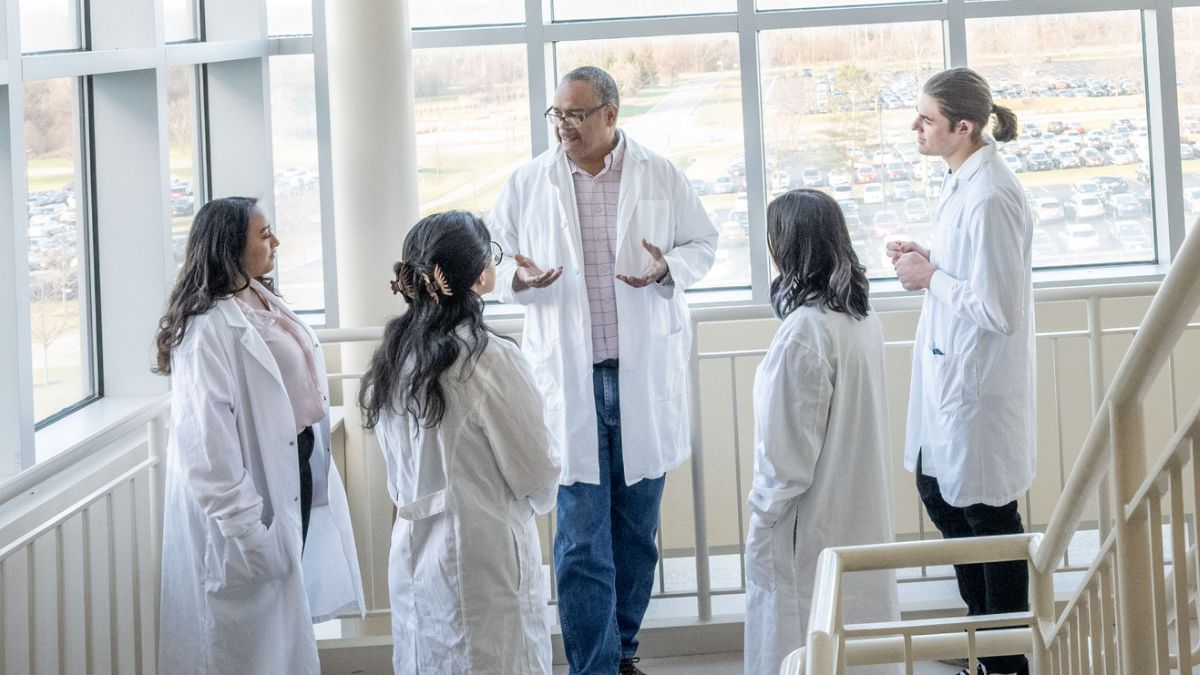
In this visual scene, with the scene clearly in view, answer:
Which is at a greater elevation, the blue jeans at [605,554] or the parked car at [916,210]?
the parked car at [916,210]

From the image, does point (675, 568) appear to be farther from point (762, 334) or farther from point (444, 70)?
point (444, 70)

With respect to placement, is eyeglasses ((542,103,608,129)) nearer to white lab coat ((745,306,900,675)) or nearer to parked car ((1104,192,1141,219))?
white lab coat ((745,306,900,675))

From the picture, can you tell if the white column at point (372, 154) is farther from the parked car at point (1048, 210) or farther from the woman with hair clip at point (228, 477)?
the parked car at point (1048, 210)

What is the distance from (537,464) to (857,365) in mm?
679

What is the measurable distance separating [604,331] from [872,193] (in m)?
2.35

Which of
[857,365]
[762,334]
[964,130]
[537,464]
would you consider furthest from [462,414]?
[762,334]

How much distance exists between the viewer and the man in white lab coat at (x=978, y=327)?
2883 millimetres

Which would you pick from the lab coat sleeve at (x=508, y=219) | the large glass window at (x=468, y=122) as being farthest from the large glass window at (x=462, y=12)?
the lab coat sleeve at (x=508, y=219)

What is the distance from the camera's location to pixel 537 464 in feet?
7.82

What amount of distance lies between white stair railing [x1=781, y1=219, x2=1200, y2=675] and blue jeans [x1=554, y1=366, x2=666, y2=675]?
1.16m

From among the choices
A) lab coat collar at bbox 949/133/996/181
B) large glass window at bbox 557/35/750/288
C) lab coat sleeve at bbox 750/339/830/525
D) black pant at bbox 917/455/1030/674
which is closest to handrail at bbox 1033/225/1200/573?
lab coat sleeve at bbox 750/339/830/525

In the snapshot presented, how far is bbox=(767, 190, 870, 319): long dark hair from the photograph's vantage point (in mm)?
2531

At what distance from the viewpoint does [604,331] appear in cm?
326

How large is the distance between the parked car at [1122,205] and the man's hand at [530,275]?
303 centimetres
